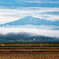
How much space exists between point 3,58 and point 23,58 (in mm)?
2471

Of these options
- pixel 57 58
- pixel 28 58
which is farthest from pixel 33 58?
pixel 57 58

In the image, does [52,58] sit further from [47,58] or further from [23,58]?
[23,58]

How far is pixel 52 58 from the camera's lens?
119 feet

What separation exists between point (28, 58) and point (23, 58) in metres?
0.63

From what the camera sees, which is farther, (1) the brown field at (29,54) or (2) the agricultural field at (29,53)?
(2) the agricultural field at (29,53)

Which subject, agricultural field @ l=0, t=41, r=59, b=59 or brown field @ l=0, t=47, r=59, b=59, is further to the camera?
agricultural field @ l=0, t=41, r=59, b=59

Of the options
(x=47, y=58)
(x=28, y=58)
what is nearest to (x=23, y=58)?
(x=28, y=58)

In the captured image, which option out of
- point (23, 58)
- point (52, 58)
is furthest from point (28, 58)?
point (52, 58)

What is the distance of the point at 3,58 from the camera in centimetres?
3662

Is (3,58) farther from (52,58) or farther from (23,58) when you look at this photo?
(52,58)

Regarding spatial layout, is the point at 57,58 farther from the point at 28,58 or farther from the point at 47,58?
the point at 28,58

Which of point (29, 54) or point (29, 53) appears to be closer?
point (29, 54)

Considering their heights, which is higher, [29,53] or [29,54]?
[29,54]

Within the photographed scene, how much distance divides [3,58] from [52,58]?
19.8 ft
